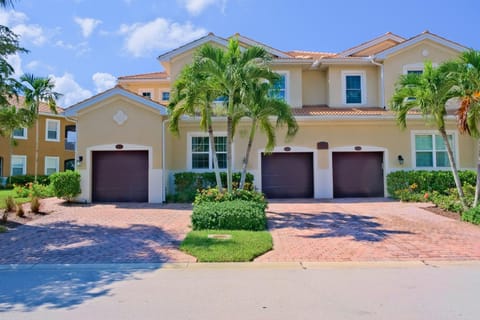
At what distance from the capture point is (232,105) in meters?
11.7

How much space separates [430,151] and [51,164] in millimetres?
28462

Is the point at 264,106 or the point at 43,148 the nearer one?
the point at 264,106

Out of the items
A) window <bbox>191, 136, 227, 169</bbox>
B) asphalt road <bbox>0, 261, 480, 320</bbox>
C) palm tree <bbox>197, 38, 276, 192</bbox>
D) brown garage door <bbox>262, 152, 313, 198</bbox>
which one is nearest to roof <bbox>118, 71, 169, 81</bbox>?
window <bbox>191, 136, 227, 169</bbox>

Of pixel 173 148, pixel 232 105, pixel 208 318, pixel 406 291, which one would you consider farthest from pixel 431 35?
pixel 208 318

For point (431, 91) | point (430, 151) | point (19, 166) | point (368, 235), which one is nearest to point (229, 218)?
point (368, 235)

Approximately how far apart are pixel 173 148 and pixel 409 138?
452 inches

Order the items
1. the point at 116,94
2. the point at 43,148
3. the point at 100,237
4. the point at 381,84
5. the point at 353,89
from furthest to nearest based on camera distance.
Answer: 1. the point at 43,148
2. the point at 353,89
3. the point at 381,84
4. the point at 116,94
5. the point at 100,237

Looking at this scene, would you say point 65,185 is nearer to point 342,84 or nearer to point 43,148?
point 342,84

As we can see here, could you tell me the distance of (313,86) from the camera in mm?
19719

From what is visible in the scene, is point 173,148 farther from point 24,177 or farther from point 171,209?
point 24,177

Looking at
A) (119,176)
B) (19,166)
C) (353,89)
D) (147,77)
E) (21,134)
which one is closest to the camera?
(119,176)

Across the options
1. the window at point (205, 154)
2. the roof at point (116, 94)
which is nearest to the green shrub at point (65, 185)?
the roof at point (116, 94)

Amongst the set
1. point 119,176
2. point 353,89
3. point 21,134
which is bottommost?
point 119,176

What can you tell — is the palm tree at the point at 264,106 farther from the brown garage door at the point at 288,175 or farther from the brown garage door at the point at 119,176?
the brown garage door at the point at 119,176
